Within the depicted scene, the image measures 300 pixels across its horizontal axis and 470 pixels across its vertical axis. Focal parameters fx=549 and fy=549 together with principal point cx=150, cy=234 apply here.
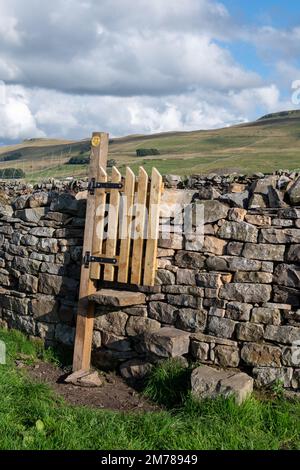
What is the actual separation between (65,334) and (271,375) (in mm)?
2966

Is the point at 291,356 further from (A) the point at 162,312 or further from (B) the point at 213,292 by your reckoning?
(A) the point at 162,312

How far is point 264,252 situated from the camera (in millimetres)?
6020

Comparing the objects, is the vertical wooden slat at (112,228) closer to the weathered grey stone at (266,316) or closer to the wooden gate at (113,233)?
the wooden gate at (113,233)

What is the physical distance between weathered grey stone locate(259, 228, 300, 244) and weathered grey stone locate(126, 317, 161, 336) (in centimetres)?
166

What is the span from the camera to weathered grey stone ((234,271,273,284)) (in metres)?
5.99

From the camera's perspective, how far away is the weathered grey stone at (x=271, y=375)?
5.68 meters

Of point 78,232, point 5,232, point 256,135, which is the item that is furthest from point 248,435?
point 256,135

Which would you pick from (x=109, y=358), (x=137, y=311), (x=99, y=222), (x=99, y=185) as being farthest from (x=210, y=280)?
(x=99, y=185)

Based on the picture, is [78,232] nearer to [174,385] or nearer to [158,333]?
[158,333]

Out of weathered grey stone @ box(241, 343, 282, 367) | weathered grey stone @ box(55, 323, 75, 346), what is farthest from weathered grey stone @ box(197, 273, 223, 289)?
weathered grey stone @ box(55, 323, 75, 346)

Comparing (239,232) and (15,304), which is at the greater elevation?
(239,232)

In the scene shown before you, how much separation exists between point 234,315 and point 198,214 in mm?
1250

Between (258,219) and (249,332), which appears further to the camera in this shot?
(258,219)
